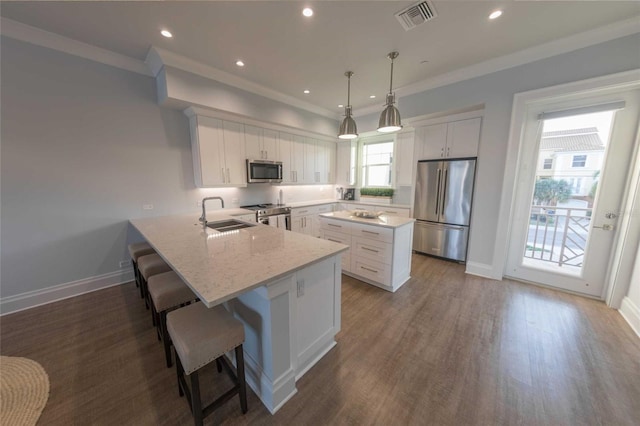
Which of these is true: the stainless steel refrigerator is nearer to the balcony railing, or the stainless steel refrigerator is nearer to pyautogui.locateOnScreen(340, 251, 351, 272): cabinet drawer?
the balcony railing

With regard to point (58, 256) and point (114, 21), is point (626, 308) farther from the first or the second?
point (58, 256)

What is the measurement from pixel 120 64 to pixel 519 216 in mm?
5878

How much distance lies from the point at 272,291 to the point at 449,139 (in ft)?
12.8

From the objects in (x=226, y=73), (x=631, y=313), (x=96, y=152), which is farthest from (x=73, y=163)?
(x=631, y=313)

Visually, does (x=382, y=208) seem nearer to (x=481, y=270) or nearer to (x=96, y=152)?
(x=481, y=270)

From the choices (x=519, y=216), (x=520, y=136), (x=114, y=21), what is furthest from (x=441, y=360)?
(x=114, y=21)

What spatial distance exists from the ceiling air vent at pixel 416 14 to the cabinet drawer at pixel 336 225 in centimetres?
234

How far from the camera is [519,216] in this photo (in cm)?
308

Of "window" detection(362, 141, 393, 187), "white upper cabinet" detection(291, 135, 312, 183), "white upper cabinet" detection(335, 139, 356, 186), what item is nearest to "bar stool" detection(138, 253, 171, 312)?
"white upper cabinet" detection(291, 135, 312, 183)

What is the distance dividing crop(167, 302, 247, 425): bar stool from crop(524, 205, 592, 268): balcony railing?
396 centimetres

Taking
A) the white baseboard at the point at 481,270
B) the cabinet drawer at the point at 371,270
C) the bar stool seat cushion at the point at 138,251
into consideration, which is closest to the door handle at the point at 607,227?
the white baseboard at the point at 481,270

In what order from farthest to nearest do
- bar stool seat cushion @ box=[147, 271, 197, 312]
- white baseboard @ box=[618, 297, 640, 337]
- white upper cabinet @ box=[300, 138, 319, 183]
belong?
1. white upper cabinet @ box=[300, 138, 319, 183]
2. white baseboard @ box=[618, 297, 640, 337]
3. bar stool seat cushion @ box=[147, 271, 197, 312]

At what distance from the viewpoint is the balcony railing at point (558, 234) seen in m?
2.74

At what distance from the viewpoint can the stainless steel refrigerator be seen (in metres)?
3.57
